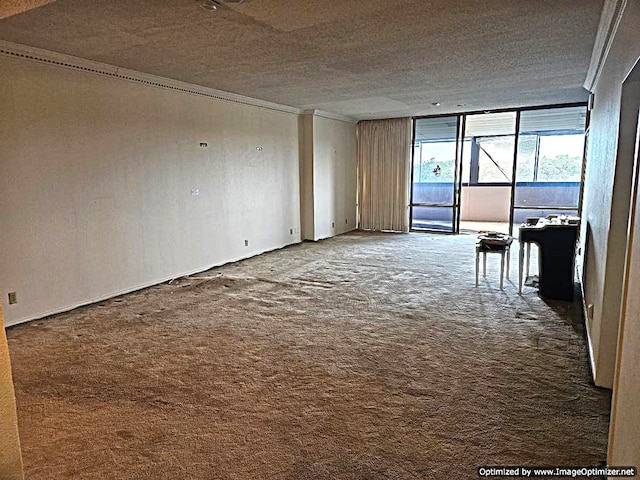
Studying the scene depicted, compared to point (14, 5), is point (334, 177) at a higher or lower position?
lower

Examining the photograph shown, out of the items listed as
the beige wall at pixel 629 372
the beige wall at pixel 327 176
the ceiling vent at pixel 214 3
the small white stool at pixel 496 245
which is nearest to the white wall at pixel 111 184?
the beige wall at pixel 327 176

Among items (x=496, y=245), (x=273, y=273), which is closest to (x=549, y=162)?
(x=496, y=245)

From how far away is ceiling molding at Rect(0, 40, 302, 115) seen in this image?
3760 mm

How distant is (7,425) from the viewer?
4.13ft

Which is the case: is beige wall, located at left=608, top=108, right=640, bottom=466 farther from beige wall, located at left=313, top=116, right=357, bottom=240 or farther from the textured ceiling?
beige wall, located at left=313, top=116, right=357, bottom=240

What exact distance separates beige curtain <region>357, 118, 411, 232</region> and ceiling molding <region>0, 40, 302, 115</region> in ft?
11.4

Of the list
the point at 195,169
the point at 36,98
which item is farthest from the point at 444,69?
the point at 36,98

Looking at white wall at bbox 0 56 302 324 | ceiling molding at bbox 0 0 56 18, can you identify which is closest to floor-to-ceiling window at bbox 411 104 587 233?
white wall at bbox 0 56 302 324

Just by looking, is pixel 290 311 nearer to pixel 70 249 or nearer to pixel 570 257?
pixel 70 249

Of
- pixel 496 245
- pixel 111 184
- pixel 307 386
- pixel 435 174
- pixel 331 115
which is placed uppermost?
pixel 331 115

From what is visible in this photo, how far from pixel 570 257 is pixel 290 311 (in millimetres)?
3000

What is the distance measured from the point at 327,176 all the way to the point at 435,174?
113 inches

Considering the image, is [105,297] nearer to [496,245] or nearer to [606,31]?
[496,245]

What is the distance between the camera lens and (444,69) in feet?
15.6
